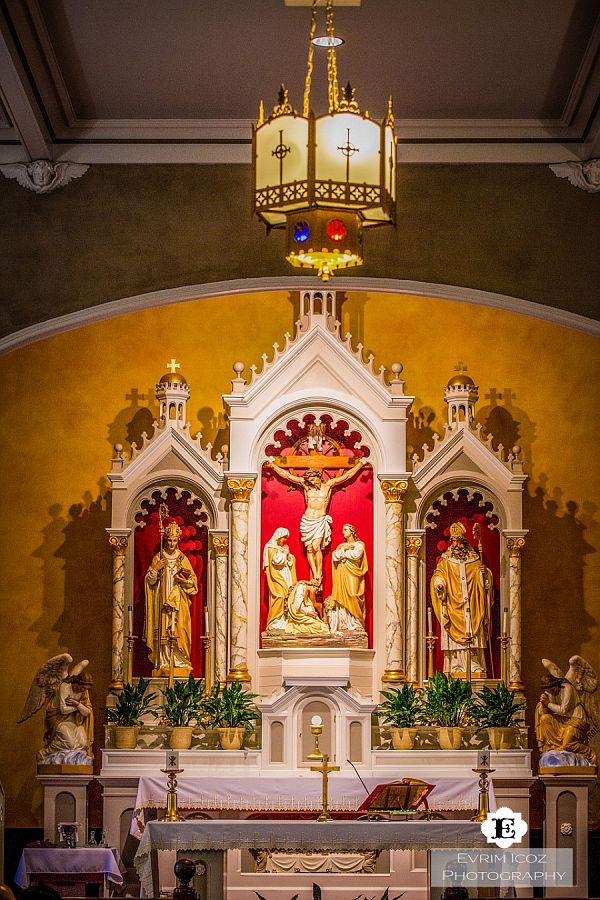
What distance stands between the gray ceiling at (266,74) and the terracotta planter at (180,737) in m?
4.59

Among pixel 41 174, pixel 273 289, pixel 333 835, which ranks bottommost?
pixel 333 835

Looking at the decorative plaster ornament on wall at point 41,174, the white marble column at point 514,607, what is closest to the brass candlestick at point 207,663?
the white marble column at point 514,607

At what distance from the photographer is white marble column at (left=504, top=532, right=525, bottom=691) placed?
11.0 metres

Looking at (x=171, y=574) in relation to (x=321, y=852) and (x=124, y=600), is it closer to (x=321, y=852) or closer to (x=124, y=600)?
(x=124, y=600)

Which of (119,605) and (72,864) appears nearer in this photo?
(72,864)

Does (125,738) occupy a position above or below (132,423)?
below

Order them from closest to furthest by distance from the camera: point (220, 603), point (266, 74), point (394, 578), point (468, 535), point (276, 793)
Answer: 1. point (276, 793)
2. point (394, 578)
3. point (220, 603)
4. point (468, 535)
5. point (266, 74)

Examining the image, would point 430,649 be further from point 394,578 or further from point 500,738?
point 500,738

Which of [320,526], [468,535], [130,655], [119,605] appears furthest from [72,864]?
[468,535]

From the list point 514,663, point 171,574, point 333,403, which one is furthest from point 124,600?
point 514,663

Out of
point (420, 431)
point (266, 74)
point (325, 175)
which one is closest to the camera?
point (325, 175)

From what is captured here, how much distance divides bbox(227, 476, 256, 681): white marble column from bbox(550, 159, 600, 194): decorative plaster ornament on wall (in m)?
3.60

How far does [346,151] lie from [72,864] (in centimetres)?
502

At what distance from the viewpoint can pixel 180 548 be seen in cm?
1148
